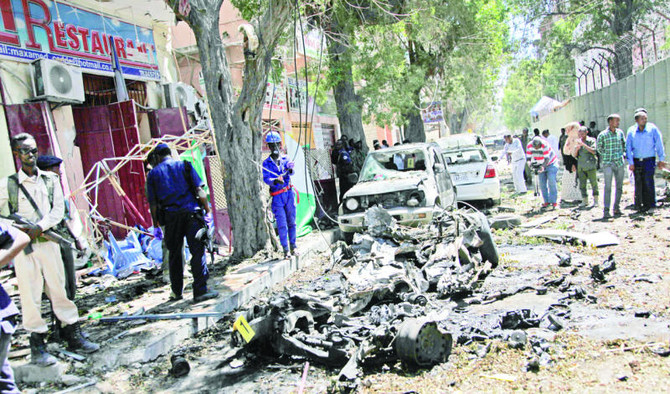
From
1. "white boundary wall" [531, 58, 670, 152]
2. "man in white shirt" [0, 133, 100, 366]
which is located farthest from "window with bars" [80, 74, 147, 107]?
"white boundary wall" [531, 58, 670, 152]

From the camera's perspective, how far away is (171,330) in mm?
4945

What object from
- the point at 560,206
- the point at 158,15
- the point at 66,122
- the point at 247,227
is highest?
the point at 158,15

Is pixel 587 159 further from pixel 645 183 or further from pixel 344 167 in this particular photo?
pixel 344 167

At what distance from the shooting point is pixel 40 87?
8.76 meters

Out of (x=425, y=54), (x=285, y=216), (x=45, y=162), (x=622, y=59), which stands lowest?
(x=285, y=216)

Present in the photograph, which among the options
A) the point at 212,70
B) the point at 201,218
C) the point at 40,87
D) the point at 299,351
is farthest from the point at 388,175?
the point at 40,87

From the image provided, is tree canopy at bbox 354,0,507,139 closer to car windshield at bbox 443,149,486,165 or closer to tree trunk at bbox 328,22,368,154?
tree trunk at bbox 328,22,368,154

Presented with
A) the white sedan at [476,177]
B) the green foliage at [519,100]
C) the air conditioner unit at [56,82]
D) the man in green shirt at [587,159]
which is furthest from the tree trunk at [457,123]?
the air conditioner unit at [56,82]

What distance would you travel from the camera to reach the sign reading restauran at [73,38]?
870 cm

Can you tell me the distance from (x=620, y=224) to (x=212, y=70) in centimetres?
723

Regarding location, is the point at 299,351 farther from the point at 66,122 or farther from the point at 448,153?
the point at 448,153

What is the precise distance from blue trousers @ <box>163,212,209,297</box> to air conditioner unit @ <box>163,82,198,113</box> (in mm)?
7039

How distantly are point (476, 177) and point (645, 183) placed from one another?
363cm

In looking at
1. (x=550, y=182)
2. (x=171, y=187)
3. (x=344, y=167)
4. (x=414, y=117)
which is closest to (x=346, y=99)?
(x=344, y=167)
